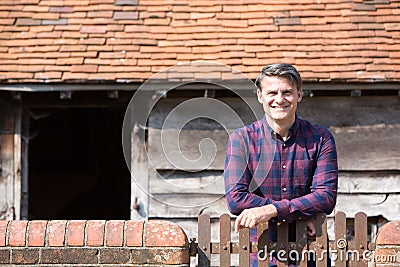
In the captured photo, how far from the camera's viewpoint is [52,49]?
21.5 ft

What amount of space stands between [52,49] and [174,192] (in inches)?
69.8

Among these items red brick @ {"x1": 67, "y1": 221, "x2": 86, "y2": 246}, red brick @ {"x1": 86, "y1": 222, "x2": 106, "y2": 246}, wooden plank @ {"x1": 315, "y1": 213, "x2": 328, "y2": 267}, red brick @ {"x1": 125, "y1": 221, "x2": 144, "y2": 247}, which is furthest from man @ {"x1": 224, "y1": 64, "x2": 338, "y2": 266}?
red brick @ {"x1": 67, "y1": 221, "x2": 86, "y2": 246}

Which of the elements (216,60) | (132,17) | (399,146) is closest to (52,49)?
(132,17)

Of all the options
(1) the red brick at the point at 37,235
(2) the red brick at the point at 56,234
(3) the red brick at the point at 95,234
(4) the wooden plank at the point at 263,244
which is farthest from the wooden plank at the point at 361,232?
(1) the red brick at the point at 37,235

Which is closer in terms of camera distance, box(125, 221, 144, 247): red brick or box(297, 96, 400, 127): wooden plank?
box(125, 221, 144, 247): red brick

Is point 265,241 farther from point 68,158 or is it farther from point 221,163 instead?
point 68,158

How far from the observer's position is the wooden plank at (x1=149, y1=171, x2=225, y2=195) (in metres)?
6.57

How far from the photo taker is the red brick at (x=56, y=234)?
12.7 ft

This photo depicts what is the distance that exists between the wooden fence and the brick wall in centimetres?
15

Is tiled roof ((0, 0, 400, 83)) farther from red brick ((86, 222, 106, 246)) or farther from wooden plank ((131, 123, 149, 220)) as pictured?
red brick ((86, 222, 106, 246))

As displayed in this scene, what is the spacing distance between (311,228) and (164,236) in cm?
81

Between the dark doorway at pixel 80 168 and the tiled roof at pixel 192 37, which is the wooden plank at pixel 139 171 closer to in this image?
the tiled roof at pixel 192 37

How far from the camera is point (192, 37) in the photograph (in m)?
6.62

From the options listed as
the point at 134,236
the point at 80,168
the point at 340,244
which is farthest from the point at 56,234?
the point at 80,168
